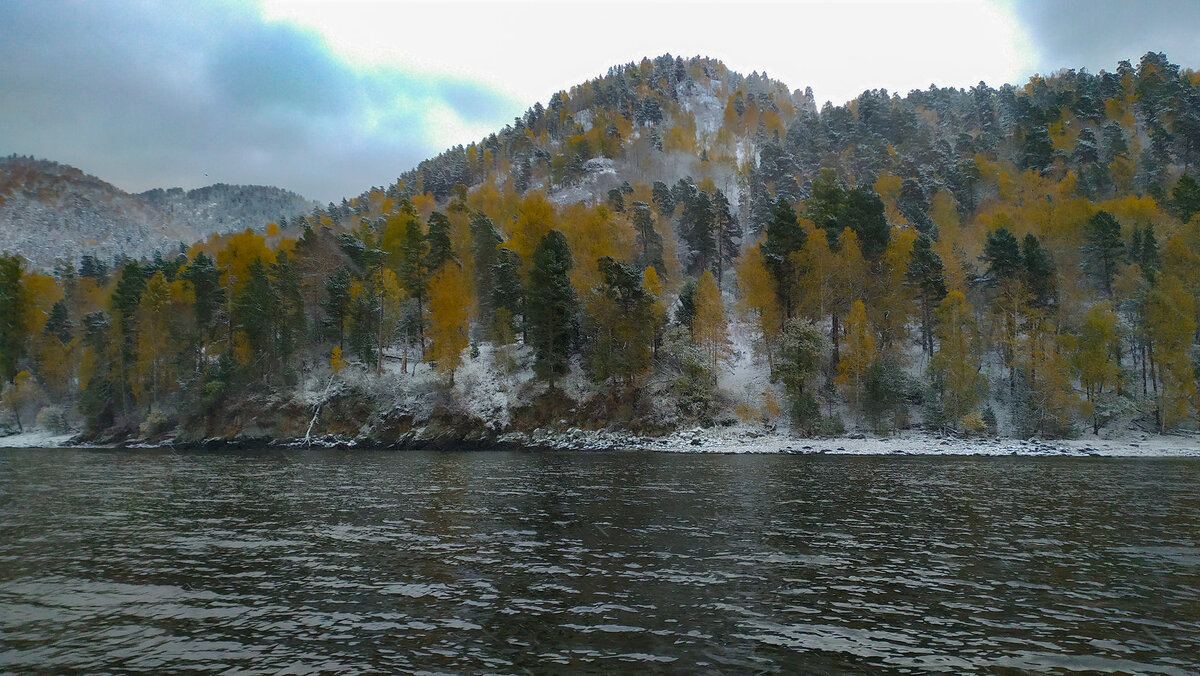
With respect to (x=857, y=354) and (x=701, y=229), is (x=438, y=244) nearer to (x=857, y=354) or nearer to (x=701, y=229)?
(x=701, y=229)

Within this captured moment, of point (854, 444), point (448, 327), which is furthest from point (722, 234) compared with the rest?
point (854, 444)

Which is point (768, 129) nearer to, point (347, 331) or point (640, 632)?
point (347, 331)

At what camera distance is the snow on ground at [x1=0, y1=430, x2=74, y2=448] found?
6788cm

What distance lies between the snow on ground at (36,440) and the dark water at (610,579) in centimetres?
5605

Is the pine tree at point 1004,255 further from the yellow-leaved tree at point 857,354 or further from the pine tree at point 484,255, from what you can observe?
the pine tree at point 484,255

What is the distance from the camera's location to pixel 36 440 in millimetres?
71000

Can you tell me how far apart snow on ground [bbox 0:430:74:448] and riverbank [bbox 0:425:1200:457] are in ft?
0.64

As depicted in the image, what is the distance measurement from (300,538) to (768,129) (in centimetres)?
16312

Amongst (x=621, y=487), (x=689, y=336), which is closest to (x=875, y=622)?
(x=621, y=487)

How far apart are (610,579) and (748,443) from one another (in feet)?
135

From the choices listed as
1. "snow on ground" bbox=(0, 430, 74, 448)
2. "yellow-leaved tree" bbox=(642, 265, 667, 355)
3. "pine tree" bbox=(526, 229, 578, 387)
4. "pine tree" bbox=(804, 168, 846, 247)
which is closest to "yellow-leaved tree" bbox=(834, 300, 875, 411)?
"pine tree" bbox=(804, 168, 846, 247)

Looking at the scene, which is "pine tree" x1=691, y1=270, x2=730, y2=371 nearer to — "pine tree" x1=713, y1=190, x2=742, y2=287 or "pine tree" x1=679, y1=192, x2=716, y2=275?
"pine tree" x1=679, y1=192, x2=716, y2=275

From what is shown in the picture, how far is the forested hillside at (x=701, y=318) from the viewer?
54.4 m

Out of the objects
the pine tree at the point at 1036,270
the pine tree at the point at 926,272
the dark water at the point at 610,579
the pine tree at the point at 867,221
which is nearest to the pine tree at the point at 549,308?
the pine tree at the point at 867,221
